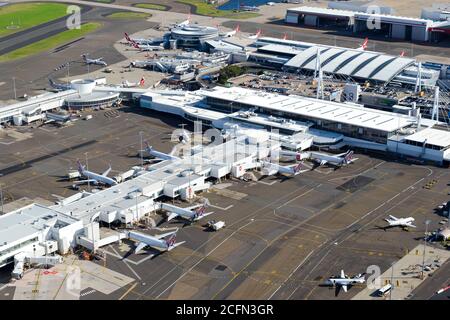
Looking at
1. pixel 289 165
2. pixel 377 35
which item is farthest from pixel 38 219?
pixel 377 35

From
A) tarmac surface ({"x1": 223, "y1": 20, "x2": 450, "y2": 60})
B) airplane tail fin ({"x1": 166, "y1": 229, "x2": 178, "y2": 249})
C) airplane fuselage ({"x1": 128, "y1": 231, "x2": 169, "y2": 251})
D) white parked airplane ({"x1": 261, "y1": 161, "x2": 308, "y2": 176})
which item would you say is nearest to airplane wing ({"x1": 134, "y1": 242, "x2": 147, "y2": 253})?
airplane fuselage ({"x1": 128, "y1": 231, "x2": 169, "y2": 251})

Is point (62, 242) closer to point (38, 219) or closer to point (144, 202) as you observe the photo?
point (38, 219)

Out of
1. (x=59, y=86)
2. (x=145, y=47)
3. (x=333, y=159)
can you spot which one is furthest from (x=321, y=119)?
(x=145, y=47)

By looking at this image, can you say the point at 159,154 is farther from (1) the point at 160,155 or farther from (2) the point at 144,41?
(2) the point at 144,41

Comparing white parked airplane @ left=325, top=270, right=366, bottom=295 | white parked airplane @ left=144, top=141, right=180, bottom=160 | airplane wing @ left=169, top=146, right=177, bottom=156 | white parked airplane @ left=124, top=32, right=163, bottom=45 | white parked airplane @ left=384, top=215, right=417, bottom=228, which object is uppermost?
white parked airplane @ left=124, top=32, right=163, bottom=45

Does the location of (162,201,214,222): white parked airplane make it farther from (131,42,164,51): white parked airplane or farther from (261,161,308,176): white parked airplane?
(131,42,164,51): white parked airplane

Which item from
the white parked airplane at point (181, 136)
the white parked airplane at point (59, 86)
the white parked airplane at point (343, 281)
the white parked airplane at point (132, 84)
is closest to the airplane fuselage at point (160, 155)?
the white parked airplane at point (181, 136)
